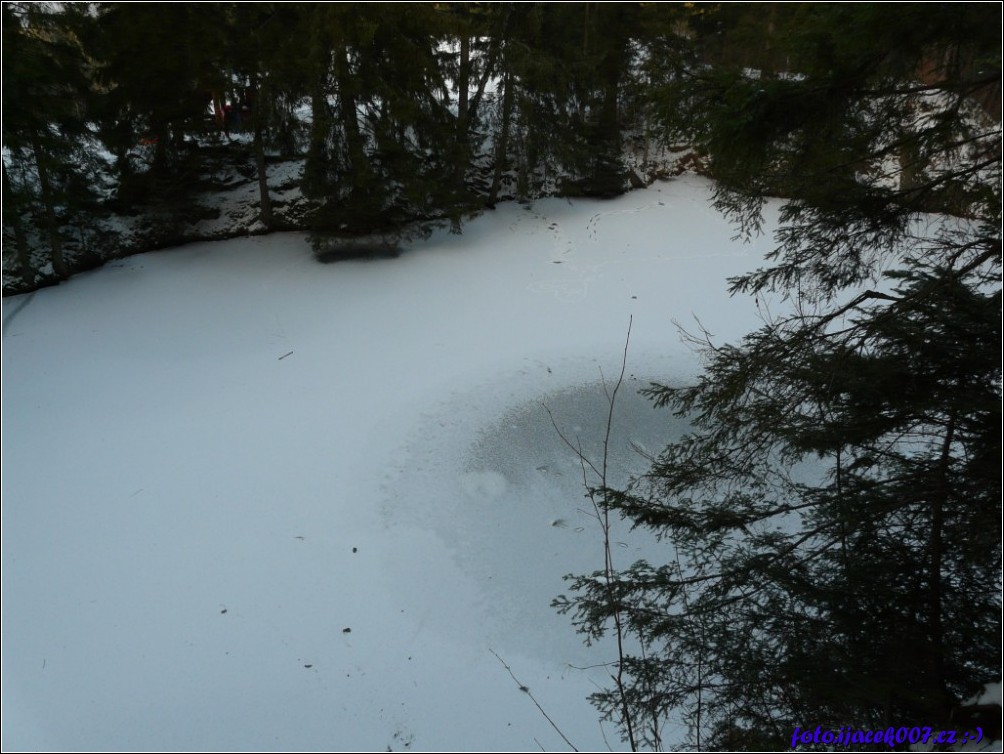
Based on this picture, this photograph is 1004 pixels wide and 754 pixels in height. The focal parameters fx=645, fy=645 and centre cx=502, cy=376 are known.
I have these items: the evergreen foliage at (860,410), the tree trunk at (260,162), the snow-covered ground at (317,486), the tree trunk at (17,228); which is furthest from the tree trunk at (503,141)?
the evergreen foliage at (860,410)

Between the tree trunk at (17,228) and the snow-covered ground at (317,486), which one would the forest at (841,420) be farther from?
the tree trunk at (17,228)

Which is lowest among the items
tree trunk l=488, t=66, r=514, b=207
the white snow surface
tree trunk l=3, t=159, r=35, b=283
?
the white snow surface

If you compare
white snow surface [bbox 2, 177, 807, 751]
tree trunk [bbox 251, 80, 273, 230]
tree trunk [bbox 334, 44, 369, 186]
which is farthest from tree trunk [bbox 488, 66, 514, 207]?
tree trunk [bbox 251, 80, 273, 230]

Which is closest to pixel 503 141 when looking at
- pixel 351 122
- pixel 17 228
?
pixel 351 122

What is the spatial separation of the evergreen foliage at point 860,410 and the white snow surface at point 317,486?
2.09 meters

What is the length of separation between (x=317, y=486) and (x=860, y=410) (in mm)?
5910

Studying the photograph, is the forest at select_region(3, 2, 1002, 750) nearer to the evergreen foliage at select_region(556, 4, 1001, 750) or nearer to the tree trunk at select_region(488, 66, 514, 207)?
the evergreen foliage at select_region(556, 4, 1001, 750)

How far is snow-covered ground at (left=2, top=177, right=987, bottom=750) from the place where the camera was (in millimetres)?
5266

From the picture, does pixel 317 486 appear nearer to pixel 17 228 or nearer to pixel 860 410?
pixel 860 410

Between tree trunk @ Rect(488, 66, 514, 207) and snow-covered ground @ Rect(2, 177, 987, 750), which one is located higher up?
tree trunk @ Rect(488, 66, 514, 207)

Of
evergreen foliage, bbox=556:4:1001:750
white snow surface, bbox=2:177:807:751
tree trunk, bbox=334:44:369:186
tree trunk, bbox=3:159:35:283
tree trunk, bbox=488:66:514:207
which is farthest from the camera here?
tree trunk, bbox=488:66:514:207

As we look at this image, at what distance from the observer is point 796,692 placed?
3451 millimetres

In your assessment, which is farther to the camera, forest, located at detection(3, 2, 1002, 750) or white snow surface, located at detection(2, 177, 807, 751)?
white snow surface, located at detection(2, 177, 807, 751)

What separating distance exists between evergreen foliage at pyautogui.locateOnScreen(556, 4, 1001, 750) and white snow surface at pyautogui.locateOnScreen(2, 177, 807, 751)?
2088mm
